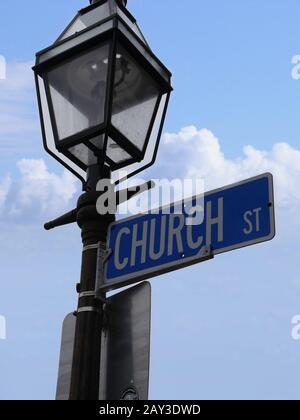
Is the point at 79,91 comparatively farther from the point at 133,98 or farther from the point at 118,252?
the point at 118,252

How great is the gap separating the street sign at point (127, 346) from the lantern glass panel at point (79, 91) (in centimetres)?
104

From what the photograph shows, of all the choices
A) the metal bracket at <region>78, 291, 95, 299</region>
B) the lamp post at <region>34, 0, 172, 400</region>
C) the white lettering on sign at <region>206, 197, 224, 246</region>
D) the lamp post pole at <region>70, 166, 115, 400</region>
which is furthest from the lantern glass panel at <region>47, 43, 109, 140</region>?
the metal bracket at <region>78, 291, 95, 299</region>

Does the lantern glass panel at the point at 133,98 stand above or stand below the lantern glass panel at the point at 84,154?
above

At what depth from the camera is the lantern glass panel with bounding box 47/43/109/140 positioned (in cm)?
469

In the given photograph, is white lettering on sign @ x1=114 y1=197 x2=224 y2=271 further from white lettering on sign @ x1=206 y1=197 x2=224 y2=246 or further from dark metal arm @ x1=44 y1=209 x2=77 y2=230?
dark metal arm @ x1=44 y1=209 x2=77 y2=230

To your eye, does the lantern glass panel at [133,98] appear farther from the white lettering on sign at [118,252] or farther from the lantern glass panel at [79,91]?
the white lettering on sign at [118,252]

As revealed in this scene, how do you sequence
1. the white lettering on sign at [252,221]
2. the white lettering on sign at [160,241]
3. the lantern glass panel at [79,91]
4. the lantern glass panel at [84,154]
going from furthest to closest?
the lantern glass panel at [84,154] → the lantern glass panel at [79,91] → the white lettering on sign at [160,241] → the white lettering on sign at [252,221]

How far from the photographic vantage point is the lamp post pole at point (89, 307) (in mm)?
4199

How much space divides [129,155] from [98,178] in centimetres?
24

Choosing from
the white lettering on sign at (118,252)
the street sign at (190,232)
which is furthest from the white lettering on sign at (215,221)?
the white lettering on sign at (118,252)

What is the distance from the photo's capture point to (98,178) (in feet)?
15.8

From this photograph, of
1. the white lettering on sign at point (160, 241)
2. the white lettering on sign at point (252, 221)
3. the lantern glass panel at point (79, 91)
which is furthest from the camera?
the lantern glass panel at point (79, 91)
